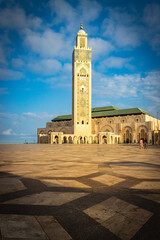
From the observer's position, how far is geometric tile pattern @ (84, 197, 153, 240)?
5.89ft

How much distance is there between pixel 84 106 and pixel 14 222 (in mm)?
56159

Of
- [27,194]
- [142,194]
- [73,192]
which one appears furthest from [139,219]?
[27,194]

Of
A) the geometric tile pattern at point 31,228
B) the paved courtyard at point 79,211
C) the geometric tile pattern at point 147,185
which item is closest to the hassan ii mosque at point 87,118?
the geometric tile pattern at point 147,185

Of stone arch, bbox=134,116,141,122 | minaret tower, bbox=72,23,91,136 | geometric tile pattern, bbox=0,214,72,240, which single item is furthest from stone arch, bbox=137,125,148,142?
geometric tile pattern, bbox=0,214,72,240

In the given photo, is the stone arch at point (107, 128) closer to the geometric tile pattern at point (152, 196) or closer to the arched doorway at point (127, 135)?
the arched doorway at point (127, 135)

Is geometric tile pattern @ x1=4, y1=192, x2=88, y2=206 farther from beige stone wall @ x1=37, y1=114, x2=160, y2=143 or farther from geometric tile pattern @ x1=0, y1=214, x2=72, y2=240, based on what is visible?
beige stone wall @ x1=37, y1=114, x2=160, y2=143

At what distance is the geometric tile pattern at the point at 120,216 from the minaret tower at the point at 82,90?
53129 mm

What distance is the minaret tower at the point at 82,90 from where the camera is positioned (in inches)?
2228

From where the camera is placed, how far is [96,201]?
2635 mm

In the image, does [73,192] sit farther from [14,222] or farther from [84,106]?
[84,106]

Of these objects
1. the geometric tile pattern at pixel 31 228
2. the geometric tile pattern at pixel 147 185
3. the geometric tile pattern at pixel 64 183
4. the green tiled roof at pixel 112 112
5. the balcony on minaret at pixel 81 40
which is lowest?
the geometric tile pattern at pixel 147 185

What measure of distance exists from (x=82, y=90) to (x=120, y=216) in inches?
2247

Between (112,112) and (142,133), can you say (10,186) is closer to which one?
(142,133)

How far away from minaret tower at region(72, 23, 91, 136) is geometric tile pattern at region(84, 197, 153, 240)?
53.1 metres
